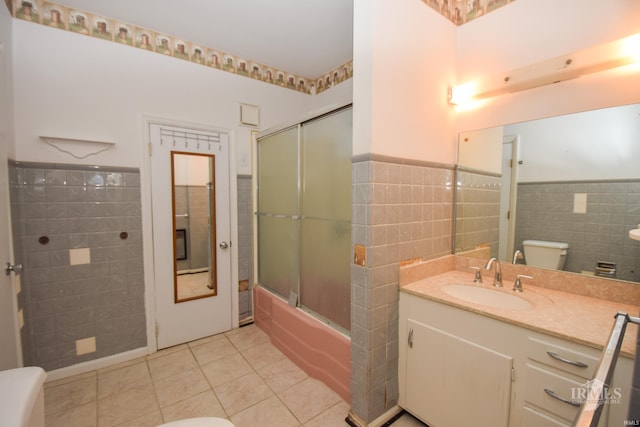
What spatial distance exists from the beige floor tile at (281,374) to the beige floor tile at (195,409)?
38 centimetres

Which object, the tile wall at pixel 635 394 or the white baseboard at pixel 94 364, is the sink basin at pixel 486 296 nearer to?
the tile wall at pixel 635 394

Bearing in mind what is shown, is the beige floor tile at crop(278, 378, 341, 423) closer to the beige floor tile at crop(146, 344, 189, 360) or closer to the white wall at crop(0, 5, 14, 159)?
the beige floor tile at crop(146, 344, 189, 360)

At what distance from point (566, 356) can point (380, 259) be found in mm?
832

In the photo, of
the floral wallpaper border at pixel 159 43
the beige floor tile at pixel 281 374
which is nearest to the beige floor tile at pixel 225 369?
the beige floor tile at pixel 281 374

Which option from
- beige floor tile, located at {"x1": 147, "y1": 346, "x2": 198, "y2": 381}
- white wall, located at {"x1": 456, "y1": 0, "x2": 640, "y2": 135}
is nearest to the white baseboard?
beige floor tile, located at {"x1": 147, "y1": 346, "x2": 198, "y2": 381}

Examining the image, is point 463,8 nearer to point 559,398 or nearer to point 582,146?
point 582,146

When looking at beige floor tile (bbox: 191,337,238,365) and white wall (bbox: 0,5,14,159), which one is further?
beige floor tile (bbox: 191,337,238,365)

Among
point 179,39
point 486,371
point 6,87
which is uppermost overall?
point 179,39

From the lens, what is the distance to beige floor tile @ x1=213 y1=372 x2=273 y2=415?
1.78 metres

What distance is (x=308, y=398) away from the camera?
184cm

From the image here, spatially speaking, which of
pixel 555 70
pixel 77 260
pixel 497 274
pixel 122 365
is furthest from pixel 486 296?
pixel 77 260

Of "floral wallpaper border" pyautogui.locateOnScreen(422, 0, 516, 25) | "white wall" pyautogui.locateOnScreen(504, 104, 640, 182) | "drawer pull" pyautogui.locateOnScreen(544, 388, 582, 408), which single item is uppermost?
"floral wallpaper border" pyautogui.locateOnScreen(422, 0, 516, 25)

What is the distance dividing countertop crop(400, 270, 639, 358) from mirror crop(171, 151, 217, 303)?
1.93 metres

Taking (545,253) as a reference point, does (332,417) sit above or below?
below
